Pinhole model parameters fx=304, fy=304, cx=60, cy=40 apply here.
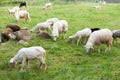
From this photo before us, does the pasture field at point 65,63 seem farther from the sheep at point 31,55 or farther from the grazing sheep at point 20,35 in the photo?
the sheep at point 31,55

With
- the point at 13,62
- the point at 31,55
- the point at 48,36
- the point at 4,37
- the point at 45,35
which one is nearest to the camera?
the point at 31,55

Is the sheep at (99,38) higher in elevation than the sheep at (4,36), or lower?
higher

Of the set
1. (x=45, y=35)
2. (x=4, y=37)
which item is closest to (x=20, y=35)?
(x=4, y=37)

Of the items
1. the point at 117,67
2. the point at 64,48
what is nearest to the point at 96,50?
the point at 64,48

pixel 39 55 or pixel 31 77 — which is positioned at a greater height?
pixel 39 55

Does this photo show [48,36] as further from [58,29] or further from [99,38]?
[99,38]

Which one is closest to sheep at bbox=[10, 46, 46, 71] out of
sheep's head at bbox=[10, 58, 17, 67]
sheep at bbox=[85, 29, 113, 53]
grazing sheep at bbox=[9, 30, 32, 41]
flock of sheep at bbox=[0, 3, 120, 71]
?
flock of sheep at bbox=[0, 3, 120, 71]

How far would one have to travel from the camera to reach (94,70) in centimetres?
1313

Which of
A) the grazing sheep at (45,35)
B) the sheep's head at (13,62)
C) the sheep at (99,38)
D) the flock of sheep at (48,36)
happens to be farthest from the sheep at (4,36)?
the sheep at (99,38)

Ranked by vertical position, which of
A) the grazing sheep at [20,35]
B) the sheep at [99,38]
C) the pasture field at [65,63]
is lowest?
the pasture field at [65,63]

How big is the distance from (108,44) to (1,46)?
19.8 feet

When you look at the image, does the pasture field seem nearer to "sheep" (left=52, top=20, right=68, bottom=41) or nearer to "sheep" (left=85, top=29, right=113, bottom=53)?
"sheep" (left=52, top=20, right=68, bottom=41)

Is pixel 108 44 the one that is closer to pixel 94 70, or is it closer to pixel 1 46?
pixel 94 70

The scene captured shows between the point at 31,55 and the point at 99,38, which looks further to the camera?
the point at 99,38
